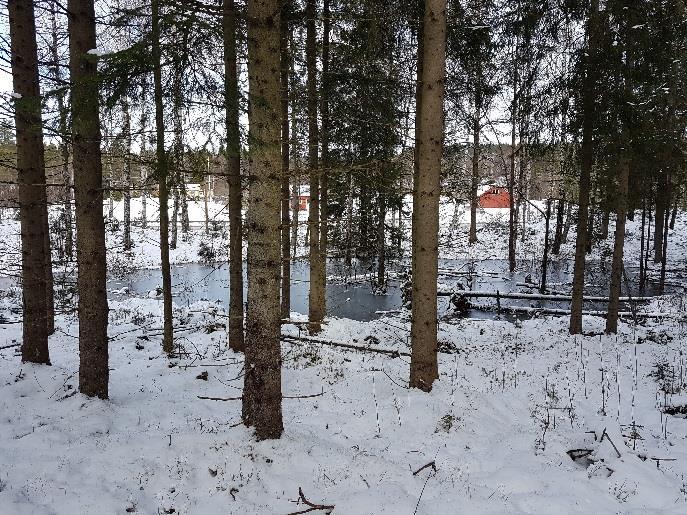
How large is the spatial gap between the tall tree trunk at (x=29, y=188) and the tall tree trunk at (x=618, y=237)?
38.1 feet

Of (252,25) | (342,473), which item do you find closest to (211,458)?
(342,473)

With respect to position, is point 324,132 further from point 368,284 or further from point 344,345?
point 368,284

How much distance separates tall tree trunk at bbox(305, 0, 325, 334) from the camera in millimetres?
9789

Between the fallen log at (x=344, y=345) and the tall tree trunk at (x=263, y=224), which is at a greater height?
the tall tree trunk at (x=263, y=224)

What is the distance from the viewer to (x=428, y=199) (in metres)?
6.62

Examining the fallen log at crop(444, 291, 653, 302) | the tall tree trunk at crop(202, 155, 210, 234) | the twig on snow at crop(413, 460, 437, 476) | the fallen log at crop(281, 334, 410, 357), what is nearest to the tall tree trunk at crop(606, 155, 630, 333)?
the fallen log at crop(444, 291, 653, 302)

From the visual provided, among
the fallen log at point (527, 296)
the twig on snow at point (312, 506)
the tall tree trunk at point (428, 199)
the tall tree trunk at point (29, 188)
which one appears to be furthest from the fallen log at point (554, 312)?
the tall tree trunk at point (29, 188)

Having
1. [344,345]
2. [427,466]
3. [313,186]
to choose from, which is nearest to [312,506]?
[427,466]

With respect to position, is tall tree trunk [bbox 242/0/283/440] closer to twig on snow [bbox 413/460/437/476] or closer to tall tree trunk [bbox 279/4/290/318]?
twig on snow [bbox 413/460/437/476]

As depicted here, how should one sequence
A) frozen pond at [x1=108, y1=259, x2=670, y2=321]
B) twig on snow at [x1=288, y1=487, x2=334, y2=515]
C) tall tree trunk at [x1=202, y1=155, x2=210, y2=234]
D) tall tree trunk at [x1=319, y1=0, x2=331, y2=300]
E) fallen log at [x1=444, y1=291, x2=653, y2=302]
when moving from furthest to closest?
frozen pond at [x1=108, y1=259, x2=670, y2=321], fallen log at [x1=444, y1=291, x2=653, y2=302], tall tree trunk at [x1=319, y1=0, x2=331, y2=300], tall tree trunk at [x1=202, y1=155, x2=210, y2=234], twig on snow at [x1=288, y1=487, x2=334, y2=515]

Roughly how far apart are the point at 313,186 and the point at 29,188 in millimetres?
5842

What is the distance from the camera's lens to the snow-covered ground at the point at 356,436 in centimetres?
416

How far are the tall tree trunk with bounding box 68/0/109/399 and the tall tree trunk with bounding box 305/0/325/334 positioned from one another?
14.9 feet

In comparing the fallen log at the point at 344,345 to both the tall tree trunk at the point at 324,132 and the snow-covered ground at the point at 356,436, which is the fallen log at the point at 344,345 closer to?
the snow-covered ground at the point at 356,436
